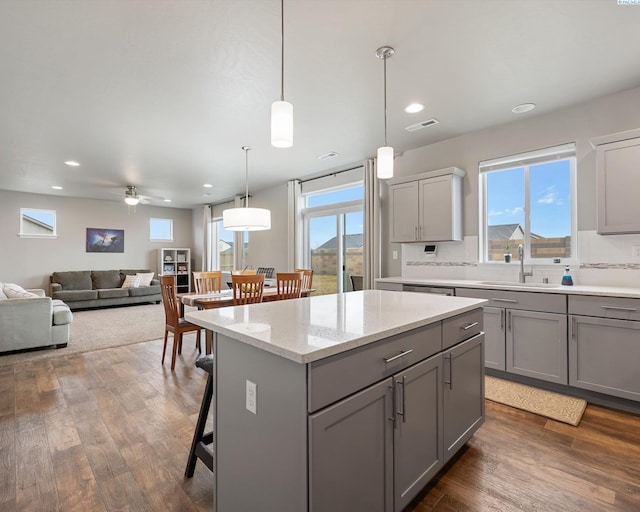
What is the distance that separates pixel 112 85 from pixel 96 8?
3.20 feet

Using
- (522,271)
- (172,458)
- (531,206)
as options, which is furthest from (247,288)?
(531,206)

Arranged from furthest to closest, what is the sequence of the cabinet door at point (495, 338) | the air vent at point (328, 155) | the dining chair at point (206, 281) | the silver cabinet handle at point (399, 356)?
the air vent at point (328, 155)
the dining chair at point (206, 281)
the cabinet door at point (495, 338)
the silver cabinet handle at point (399, 356)

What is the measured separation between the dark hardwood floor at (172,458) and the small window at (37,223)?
6234 mm

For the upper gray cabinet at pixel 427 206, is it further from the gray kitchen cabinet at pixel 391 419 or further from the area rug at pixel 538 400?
the gray kitchen cabinet at pixel 391 419

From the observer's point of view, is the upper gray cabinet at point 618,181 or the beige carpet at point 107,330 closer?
the upper gray cabinet at point 618,181

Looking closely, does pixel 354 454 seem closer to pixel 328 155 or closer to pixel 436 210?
pixel 436 210

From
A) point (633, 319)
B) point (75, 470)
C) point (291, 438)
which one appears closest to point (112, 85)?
point (75, 470)

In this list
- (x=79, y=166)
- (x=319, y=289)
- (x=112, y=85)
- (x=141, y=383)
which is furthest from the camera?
(x=319, y=289)

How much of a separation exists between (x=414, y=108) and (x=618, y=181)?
6.09ft

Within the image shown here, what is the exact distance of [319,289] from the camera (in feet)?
19.6

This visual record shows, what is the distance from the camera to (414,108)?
10.9 ft

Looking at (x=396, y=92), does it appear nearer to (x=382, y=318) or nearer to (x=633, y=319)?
(x=382, y=318)

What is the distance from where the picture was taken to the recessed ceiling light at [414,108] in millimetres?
3241

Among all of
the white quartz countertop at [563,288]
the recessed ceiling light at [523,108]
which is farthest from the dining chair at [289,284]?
the recessed ceiling light at [523,108]
